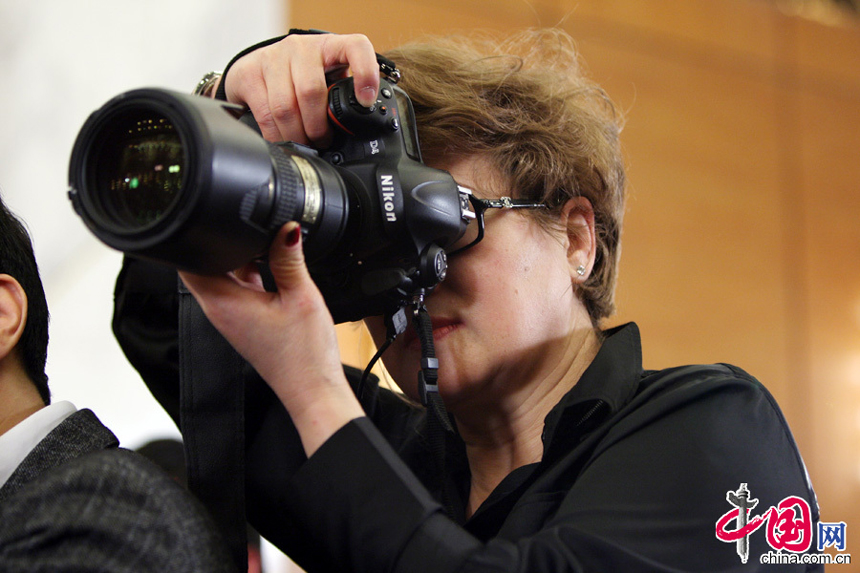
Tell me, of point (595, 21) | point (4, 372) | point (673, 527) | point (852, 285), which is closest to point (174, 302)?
point (4, 372)

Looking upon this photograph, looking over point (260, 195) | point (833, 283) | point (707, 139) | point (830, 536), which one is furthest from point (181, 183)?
point (833, 283)

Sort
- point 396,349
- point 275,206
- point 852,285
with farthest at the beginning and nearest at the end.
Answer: point 852,285, point 396,349, point 275,206

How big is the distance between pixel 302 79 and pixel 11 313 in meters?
0.34

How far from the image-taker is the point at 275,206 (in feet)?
1.67

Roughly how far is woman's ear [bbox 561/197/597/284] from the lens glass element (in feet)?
1.42

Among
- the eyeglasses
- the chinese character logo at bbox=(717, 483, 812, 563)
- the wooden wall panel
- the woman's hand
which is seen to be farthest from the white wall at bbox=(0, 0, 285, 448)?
the wooden wall panel

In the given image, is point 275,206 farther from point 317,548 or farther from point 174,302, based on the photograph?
point 174,302

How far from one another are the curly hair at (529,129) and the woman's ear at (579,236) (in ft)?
0.04

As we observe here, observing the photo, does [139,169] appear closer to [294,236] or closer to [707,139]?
[294,236]

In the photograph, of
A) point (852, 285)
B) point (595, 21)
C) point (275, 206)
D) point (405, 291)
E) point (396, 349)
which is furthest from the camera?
point (852, 285)

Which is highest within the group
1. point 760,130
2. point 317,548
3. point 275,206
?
point 760,130

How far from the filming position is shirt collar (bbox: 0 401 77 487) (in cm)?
66

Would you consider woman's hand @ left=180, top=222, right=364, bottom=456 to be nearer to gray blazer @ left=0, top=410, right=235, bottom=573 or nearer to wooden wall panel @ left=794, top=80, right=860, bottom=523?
gray blazer @ left=0, top=410, right=235, bottom=573

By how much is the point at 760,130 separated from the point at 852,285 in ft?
1.71
